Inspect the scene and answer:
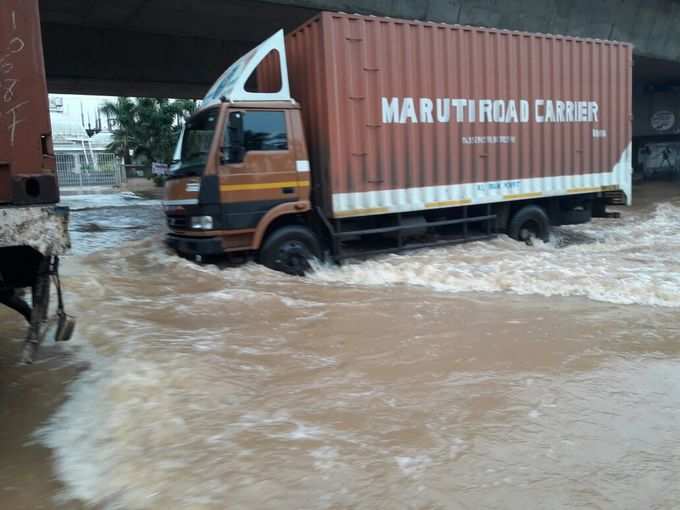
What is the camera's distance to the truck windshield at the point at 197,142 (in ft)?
23.8

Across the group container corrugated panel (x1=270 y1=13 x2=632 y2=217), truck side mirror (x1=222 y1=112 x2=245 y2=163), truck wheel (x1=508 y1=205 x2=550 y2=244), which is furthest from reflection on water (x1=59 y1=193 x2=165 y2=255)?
truck wheel (x1=508 y1=205 x2=550 y2=244)

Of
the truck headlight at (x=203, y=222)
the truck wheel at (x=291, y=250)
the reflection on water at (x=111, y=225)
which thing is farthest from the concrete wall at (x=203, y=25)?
the truck headlight at (x=203, y=222)

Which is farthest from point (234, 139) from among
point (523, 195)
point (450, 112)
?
point (523, 195)

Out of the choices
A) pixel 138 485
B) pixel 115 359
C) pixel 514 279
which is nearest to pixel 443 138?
pixel 514 279

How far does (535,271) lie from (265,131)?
389cm

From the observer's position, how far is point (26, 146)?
10.4 ft

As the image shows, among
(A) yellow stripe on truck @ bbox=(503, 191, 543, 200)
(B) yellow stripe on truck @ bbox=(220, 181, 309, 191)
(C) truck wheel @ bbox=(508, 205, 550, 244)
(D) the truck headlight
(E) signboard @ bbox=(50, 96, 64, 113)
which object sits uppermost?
(E) signboard @ bbox=(50, 96, 64, 113)

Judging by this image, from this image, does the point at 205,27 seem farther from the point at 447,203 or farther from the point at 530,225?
the point at 530,225

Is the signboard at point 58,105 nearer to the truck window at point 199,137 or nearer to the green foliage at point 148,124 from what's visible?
the green foliage at point 148,124

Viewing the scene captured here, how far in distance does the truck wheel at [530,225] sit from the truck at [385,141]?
27mm

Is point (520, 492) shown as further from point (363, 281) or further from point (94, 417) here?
point (363, 281)

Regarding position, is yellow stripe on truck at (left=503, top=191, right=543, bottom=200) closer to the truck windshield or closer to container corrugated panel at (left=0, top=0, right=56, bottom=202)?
the truck windshield

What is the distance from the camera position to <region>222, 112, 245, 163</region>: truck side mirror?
283 inches

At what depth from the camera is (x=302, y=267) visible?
7.84m
